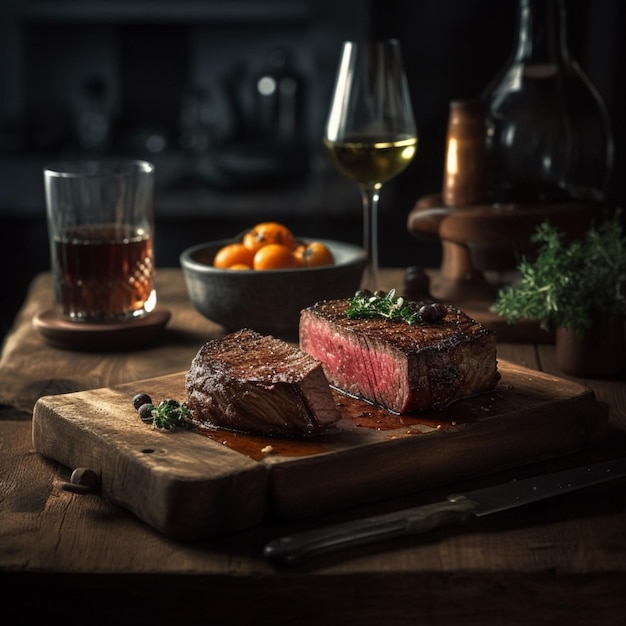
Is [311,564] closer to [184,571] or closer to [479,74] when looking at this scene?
[184,571]

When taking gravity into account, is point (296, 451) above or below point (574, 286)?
below

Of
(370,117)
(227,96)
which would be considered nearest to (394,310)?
(370,117)

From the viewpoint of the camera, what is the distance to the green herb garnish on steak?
5.76 ft

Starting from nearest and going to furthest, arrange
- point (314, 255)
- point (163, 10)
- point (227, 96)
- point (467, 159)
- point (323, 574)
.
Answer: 1. point (323, 574)
2. point (314, 255)
3. point (467, 159)
4. point (163, 10)
5. point (227, 96)

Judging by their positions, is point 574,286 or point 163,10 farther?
point 163,10

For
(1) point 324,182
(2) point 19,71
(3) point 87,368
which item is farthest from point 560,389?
(2) point 19,71

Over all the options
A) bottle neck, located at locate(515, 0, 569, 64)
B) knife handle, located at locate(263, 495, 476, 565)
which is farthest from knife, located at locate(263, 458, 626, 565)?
bottle neck, located at locate(515, 0, 569, 64)

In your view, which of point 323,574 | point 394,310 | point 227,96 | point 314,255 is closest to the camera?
point 323,574

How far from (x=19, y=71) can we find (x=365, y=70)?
328 cm

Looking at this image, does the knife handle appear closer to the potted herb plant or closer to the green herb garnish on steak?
the green herb garnish on steak

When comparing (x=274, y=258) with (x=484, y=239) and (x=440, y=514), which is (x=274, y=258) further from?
(x=440, y=514)

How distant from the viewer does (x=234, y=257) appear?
2354 millimetres

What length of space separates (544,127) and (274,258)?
72 cm

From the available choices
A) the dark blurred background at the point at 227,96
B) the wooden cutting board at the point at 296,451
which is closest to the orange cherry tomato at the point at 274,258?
the wooden cutting board at the point at 296,451
